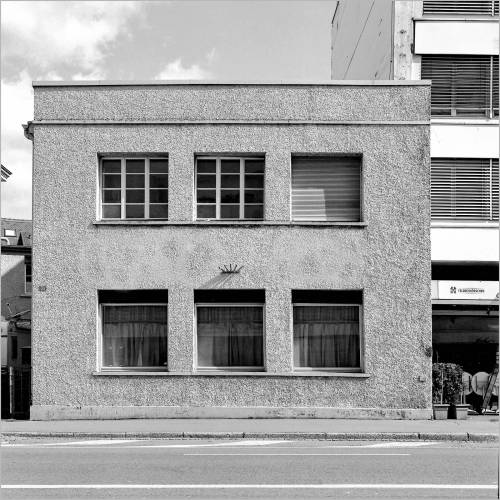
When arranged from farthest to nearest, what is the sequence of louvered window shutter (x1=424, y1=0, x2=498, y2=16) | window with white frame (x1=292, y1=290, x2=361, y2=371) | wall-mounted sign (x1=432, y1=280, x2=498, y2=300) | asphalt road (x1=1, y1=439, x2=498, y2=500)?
louvered window shutter (x1=424, y1=0, x2=498, y2=16), wall-mounted sign (x1=432, y1=280, x2=498, y2=300), window with white frame (x1=292, y1=290, x2=361, y2=371), asphalt road (x1=1, y1=439, x2=498, y2=500)

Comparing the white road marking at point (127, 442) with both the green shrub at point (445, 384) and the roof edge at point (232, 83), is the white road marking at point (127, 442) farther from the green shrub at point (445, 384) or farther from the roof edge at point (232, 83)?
the roof edge at point (232, 83)

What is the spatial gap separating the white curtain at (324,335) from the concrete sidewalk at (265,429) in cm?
150

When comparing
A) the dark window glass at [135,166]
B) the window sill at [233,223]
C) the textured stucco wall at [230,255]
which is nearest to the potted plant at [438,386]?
the textured stucco wall at [230,255]

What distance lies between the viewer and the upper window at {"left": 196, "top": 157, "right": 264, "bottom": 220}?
18906mm

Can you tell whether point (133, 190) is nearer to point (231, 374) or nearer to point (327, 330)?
point (231, 374)

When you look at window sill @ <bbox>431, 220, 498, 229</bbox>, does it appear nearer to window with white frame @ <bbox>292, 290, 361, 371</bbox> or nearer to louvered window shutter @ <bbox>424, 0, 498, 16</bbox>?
window with white frame @ <bbox>292, 290, 361, 371</bbox>

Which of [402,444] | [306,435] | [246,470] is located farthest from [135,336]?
[246,470]

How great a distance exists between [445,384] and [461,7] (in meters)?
11.6

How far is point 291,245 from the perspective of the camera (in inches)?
732

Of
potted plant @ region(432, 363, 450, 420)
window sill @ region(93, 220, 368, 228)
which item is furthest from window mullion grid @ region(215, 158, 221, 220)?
potted plant @ region(432, 363, 450, 420)

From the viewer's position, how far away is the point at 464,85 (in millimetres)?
24172

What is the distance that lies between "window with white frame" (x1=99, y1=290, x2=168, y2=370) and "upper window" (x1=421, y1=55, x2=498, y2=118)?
418 inches

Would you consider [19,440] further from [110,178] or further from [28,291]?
[28,291]

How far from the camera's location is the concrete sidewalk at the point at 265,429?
50.8 ft
